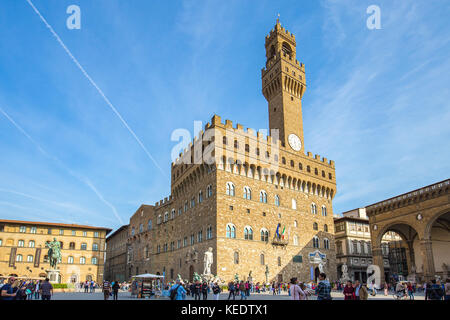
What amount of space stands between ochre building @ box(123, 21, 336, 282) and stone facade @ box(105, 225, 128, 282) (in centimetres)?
1912

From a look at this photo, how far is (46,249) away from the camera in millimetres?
59312

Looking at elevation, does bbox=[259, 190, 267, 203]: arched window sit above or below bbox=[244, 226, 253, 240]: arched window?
above

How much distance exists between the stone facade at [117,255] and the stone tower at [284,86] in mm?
39762

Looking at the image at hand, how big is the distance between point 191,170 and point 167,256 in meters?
12.5

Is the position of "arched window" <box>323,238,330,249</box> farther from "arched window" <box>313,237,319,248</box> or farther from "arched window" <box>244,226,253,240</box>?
"arched window" <box>244,226,253,240</box>

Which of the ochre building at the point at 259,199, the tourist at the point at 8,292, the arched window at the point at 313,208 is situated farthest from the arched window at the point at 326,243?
the tourist at the point at 8,292

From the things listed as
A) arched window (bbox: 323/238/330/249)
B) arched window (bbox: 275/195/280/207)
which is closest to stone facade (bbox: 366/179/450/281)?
arched window (bbox: 323/238/330/249)

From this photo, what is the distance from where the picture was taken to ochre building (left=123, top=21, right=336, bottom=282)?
35.4m

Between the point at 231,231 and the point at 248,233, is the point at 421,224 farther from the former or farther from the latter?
the point at 231,231

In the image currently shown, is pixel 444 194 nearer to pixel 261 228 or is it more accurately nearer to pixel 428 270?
pixel 428 270

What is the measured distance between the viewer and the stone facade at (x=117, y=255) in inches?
2611

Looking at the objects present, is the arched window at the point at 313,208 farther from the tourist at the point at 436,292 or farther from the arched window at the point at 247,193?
the tourist at the point at 436,292
